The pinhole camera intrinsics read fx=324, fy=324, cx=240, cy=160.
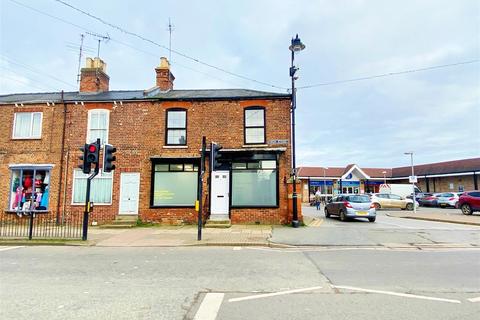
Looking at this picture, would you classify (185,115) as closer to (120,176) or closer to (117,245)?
(120,176)

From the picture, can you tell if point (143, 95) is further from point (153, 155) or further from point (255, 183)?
point (255, 183)

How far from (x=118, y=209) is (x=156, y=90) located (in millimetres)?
7119

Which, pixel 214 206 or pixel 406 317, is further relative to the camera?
pixel 214 206

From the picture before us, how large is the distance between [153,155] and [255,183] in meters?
5.37

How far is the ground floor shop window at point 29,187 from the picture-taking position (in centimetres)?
1667

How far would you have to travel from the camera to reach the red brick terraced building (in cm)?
1614

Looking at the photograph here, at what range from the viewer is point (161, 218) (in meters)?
16.2

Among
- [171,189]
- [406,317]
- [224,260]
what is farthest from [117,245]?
[406,317]

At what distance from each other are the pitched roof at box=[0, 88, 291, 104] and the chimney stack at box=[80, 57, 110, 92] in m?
0.43

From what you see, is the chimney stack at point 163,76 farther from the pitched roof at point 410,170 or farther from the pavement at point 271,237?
the pitched roof at point 410,170

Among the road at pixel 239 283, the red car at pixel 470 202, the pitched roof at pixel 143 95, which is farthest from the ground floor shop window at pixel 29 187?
the red car at pixel 470 202

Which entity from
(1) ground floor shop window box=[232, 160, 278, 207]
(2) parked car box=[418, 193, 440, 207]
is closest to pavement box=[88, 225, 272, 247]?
(1) ground floor shop window box=[232, 160, 278, 207]

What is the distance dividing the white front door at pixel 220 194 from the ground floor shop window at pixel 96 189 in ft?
17.1

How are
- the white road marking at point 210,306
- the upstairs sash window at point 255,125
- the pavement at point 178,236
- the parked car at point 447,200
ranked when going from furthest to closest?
Answer: the parked car at point 447,200 → the upstairs sash window at point 255,125 → the pavement at point 178,236 → the white road marking at point 210,306
